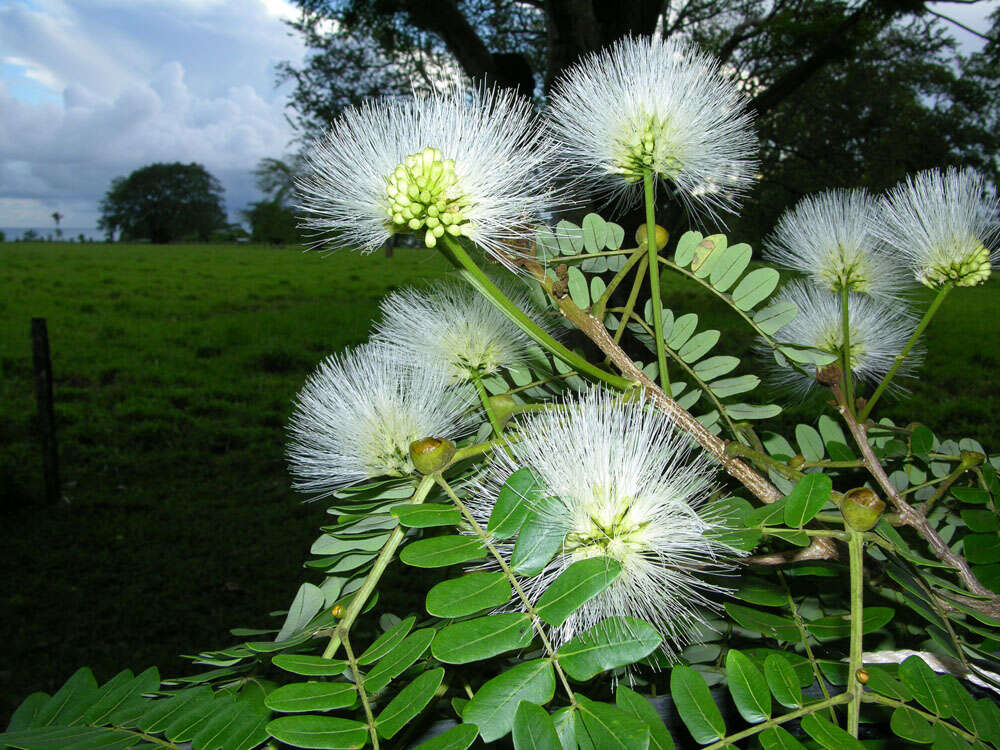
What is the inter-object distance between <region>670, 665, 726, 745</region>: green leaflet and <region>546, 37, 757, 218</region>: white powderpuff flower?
1.57ft

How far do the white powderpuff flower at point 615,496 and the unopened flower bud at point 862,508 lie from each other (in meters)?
0.08

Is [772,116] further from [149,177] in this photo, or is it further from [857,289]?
[149,177]

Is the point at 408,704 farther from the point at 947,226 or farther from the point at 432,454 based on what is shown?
the point at 947,226

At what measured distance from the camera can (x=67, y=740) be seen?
45 centimetres

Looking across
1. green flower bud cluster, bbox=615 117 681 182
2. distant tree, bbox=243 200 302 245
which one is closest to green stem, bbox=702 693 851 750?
green flower bud cluster, bbox=615 117 681 182

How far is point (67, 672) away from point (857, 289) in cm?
314

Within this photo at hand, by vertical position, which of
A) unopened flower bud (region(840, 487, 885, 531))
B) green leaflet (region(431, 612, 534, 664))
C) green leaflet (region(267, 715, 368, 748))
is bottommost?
green leaflet (region(267, 715, 368, 748))

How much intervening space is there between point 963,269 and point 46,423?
4.62 meters

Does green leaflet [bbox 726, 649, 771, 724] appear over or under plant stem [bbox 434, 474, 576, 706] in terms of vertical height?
under

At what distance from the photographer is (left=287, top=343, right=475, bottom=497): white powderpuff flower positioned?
0.61m

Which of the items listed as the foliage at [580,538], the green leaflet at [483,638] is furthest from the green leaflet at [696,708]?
the green leaflet at [483,638]

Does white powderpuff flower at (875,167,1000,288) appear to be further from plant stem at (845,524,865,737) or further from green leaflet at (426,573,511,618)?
green leaflet at (426,573,511,618)

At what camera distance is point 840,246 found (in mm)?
853

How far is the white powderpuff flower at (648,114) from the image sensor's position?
686 mm
